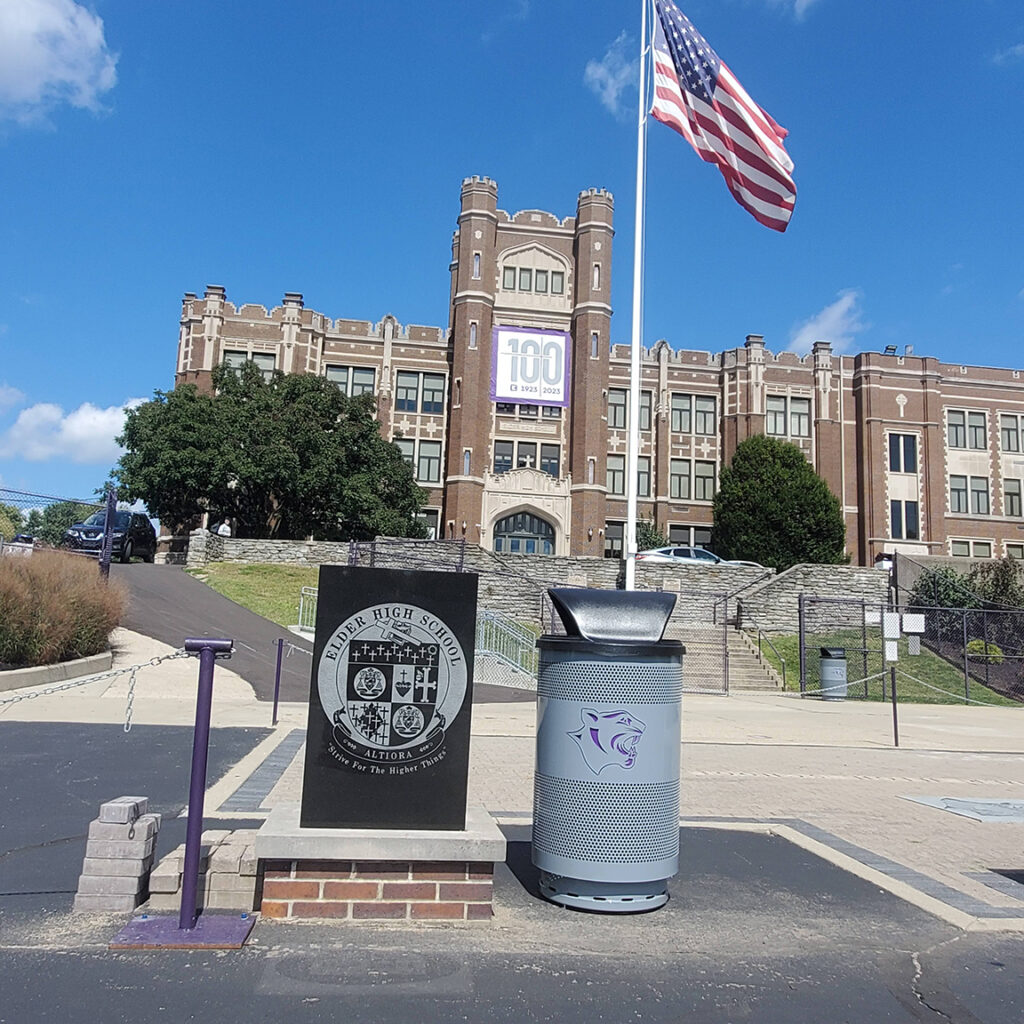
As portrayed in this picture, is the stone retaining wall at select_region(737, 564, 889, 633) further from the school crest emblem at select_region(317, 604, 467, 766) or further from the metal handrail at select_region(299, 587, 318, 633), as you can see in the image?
the school crest emblem at select_region(317, 604, 467, 766)

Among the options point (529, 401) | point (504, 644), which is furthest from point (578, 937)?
point (529, 401)

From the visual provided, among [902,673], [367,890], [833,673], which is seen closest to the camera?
[367,890]

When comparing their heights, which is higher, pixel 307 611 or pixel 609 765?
pixel 307 611

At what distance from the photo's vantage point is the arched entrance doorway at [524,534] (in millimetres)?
44844

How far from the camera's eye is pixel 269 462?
36344 millimetres

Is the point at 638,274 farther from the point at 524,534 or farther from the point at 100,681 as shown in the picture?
the point at 524,534

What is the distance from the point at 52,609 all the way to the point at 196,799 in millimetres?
12065

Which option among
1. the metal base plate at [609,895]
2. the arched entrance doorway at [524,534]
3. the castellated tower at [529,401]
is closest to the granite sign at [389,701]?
the metal base plate at [609,895]

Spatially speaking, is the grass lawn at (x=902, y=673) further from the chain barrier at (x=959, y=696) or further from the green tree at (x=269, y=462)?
the green tree at (x=269, y=462)

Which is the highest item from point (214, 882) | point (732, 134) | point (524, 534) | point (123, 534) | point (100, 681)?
point (732, 134)

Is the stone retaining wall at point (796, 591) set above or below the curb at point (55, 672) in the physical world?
above

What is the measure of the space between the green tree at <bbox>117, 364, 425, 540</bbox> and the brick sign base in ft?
109

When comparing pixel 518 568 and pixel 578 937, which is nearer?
pixel 578 937

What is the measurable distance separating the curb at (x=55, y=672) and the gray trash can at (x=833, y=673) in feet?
54.1
